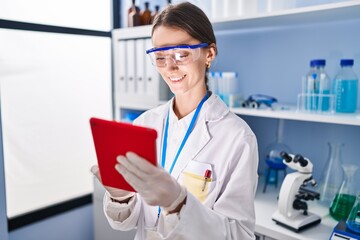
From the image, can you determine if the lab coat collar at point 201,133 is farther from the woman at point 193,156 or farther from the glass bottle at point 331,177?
the glass bottle at point 331,177

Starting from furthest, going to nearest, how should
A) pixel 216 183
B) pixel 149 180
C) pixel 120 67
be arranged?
1. pixel 120 67
2. pixel 216 183
3. pixel 149 180

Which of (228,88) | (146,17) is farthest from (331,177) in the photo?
(146,17)

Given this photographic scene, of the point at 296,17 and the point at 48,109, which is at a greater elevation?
the point at 296,17

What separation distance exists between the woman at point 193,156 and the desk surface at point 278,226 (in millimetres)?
422

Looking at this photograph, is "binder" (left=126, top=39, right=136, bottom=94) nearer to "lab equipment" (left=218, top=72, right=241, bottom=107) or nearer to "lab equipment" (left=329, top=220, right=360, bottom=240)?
"lab equipment" (left=218, top=72, right=241, bottom=107)

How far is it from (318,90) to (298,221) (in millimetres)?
622

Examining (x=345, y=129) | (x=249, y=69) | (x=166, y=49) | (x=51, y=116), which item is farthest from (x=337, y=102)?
(x=51, y=116)

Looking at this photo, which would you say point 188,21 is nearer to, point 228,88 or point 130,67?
point 228,88

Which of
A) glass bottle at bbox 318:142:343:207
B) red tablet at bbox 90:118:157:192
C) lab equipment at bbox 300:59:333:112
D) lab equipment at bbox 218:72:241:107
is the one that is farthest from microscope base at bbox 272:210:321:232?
red tablet at bbox 90:118:157:192

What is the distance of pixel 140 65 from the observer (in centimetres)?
201

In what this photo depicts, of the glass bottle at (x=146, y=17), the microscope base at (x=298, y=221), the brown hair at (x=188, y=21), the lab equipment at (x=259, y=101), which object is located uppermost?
the glass bottle at (x=146, y=17)

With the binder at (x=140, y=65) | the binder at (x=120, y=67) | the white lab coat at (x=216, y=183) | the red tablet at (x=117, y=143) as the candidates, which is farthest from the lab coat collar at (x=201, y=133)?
the binder at (x=120, y=67)

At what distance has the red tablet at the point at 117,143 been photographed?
26.5 inches

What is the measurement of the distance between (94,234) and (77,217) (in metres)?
0.19
